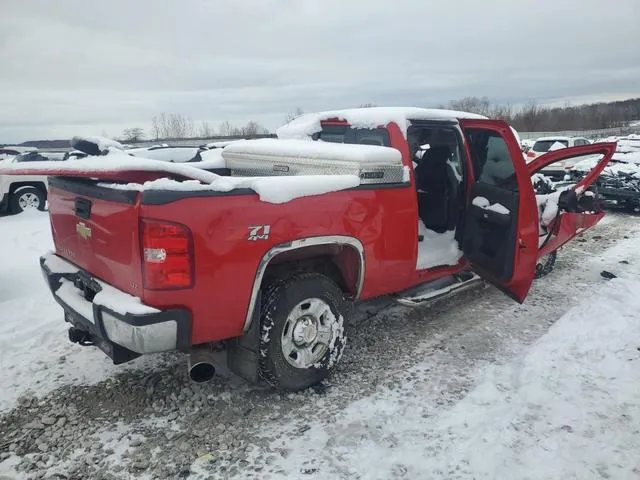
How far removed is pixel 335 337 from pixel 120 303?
1.60 metres

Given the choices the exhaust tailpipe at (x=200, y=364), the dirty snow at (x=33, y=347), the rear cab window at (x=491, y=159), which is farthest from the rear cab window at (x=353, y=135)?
the dirty snow at (x=33, y=347)

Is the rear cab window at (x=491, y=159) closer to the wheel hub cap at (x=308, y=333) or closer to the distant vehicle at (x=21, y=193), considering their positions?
the wheel hub cap at (x=308, y=333)

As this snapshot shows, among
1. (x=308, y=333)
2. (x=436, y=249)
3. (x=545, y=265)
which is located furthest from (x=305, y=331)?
(x=545, y=265)

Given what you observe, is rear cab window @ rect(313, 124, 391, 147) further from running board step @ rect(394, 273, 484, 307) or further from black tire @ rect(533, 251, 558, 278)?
black tire @ rect(533, 251, 558, 278)

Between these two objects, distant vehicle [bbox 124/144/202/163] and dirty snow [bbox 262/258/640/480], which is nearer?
dirty snow [bbox 262/258/640/480]

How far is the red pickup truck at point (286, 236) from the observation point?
286 cm

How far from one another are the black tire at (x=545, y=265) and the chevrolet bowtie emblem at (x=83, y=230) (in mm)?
5438

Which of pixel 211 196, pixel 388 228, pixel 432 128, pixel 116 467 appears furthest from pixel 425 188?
pixel 116 467

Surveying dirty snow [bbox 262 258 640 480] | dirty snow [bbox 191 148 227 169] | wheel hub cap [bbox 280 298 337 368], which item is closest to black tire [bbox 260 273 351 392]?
wheel hub cap [bbox 280 298 337 368]

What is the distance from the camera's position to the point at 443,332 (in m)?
4.74

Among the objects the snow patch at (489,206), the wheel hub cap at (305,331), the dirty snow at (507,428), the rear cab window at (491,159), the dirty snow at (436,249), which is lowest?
the dirty snow at (507,428)

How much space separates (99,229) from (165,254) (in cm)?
68

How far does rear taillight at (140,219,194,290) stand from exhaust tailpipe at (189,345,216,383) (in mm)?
618

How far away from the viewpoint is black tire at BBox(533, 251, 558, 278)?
6.51m
